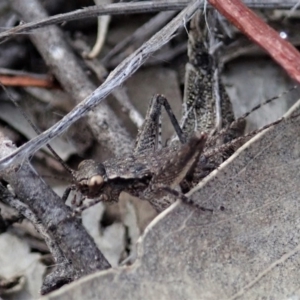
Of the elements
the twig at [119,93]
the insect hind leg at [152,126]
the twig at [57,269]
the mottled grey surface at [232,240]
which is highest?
the twig at [119,93]

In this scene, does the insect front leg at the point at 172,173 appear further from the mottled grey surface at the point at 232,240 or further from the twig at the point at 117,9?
the twig at the point at 117,9

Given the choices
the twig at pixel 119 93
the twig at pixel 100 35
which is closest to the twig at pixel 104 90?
the twig at pixel 119 93

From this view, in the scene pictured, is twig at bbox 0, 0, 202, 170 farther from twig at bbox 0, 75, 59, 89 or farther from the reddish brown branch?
twig at bbox 0, 75, 59, 89

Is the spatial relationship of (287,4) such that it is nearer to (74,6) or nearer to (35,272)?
(74,6)

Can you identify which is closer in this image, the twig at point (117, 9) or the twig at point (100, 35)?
the twig at point (117, 9)

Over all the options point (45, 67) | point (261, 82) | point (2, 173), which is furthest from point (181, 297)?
point (45, 67)

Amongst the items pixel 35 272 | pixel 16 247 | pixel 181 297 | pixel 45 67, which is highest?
pixel 45 67

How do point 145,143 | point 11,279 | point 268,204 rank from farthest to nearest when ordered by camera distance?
point 145,143
point 11,279
point 268,204
